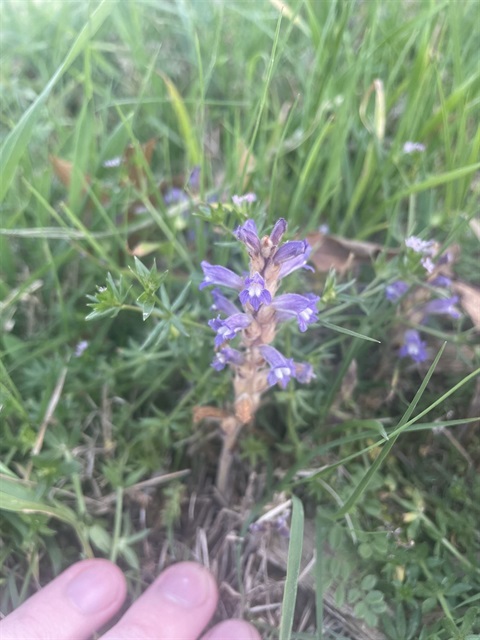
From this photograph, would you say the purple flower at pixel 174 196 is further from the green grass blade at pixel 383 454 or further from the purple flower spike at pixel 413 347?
the green grass blade at pixel 383 454

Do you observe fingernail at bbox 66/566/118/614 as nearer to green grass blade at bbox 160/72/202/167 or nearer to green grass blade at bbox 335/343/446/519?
green grass blade at bbox 335/343/446/519

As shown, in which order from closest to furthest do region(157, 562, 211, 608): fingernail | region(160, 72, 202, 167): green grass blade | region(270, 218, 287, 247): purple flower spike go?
region(270, 218, 287, 247): purple flower spike < region(157, 562, 211, 608): fingernail < region(160, 72, 202, 167): green grass blade

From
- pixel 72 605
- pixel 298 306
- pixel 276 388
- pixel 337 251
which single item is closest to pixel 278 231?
pixel 298 306

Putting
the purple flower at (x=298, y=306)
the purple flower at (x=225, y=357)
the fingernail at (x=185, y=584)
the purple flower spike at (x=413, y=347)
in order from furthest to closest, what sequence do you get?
the purple flower spike at (x=413, y=347) < the fingernail at (x=185, y=584) < the purple flower at (x=225, y=357) < the purple flower at (x=298, y=306)

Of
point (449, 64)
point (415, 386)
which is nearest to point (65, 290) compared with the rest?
point (415, 386)

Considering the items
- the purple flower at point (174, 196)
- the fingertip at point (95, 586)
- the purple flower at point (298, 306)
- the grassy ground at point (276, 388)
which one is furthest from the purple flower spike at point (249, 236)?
the fingertip at point (95, 586)

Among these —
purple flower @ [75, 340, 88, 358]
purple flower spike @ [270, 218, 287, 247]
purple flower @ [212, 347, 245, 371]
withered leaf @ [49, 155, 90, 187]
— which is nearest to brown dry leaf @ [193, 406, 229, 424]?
purple flower @ [212, 347, 245, 371]

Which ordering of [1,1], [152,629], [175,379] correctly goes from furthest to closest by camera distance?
[1,1] < [175,379] < [152,629]

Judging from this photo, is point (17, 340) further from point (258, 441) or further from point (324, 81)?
point (324, 81)
